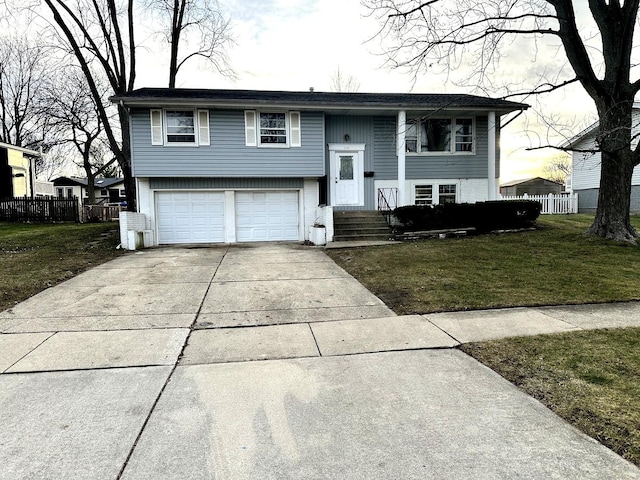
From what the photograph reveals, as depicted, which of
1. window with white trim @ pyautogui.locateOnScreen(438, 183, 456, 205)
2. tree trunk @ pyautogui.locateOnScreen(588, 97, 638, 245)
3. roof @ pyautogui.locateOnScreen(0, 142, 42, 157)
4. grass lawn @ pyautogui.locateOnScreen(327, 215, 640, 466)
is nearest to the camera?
grass lawn @ pyautogui.locateOnScreen(327, 215, 640, 466)

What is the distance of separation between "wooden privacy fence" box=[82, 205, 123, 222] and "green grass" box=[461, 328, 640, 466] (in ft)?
81.5

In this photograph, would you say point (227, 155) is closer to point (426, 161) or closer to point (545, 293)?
point (426, 161)

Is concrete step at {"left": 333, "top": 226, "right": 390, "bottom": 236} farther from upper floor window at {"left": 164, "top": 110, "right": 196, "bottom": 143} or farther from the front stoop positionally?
upper floor window at {"left": 164, "top": 110, "right": 196, "bottom": 143}

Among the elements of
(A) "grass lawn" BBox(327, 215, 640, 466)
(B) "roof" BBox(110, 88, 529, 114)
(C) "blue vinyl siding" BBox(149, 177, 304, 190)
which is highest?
(B) "roof" BBox(110, 88, 529, 114)

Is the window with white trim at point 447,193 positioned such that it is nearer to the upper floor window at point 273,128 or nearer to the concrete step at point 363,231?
the concrete step at point 363,231

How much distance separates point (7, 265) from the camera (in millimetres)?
9867

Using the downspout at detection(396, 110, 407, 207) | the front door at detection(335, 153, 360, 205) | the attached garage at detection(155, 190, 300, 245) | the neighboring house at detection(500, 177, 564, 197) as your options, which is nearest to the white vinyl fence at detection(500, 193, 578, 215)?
the downspout at detection(396, 110, 407, 207)

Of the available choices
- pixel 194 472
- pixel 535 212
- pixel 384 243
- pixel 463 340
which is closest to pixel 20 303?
pixel 194 472

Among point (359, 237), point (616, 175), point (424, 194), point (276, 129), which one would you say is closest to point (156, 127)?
point (276, 129)

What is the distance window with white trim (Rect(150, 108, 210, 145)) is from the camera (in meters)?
14.8

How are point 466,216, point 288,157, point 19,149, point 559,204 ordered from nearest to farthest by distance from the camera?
point 466,216
point 288,157
point 559,204
point 19,149

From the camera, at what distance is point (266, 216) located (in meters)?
16.1

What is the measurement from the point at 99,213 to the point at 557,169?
187 feet

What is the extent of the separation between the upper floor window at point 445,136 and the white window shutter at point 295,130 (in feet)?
15.7
